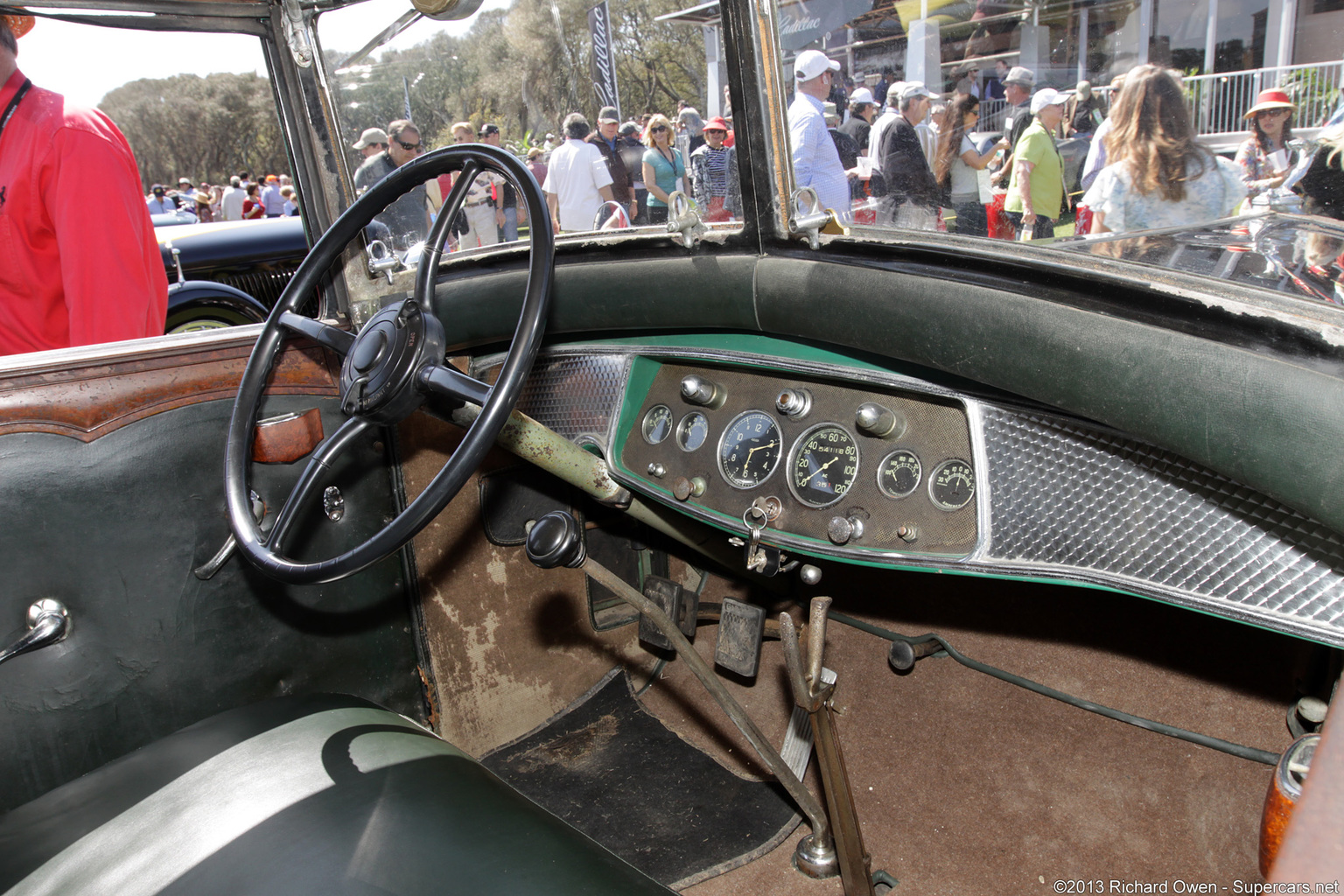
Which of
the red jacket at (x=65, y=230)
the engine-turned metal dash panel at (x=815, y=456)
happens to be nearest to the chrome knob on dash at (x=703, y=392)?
the engine-turned metal dash panel at (x=815, y=456)

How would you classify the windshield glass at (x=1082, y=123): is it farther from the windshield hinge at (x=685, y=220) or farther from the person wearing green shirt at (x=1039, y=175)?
the windshield hinge at (x=685, y=220)

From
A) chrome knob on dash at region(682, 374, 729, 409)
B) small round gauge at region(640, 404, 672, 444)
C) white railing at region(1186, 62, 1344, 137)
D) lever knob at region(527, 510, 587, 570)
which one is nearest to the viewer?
white railing at region(1186, 62, 1344, 137)

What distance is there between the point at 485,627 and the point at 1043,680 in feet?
4.42

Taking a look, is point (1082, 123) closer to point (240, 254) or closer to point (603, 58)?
point (603, 58)

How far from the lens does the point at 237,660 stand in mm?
1896

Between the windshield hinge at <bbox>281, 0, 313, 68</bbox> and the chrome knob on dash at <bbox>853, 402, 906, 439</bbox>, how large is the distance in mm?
1333

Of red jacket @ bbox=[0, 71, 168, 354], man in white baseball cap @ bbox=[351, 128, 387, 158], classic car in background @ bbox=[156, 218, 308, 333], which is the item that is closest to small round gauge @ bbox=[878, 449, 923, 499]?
man in white baseball cap @ bbox=[351, 128, 387, 158]

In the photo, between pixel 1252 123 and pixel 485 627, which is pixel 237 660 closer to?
pixel 485 627

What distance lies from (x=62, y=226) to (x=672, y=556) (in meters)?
1.74

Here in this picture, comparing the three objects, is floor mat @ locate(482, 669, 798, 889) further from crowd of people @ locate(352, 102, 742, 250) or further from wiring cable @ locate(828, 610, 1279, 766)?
crowd of people @ locate(352, 102, 742, 250)

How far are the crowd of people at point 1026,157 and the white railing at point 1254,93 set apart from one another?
1 centimetres

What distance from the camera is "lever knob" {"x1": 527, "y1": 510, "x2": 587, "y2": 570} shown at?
1.41m

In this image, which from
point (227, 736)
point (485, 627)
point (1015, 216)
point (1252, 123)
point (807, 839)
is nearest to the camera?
point (1252, 123)

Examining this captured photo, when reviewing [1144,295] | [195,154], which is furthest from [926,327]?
[195,154]
